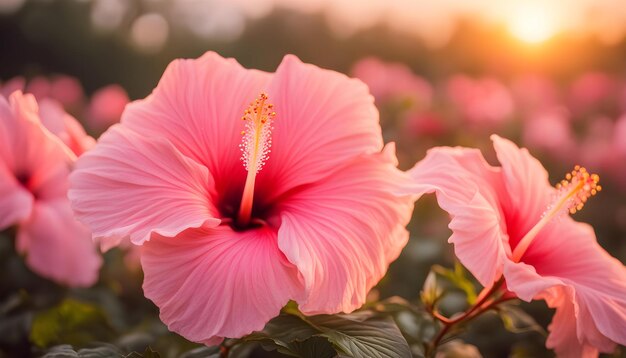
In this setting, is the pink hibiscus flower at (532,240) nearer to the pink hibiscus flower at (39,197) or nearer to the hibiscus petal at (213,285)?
the hibiscus petal at (213,285)

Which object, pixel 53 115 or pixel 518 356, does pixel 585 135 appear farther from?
pixel 53 115

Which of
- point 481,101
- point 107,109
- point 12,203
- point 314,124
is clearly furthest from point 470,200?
point 107,109

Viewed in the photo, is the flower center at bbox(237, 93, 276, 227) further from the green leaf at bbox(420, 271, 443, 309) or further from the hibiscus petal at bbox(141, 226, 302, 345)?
the green leaf at bbox(420, 271, 443, 309)

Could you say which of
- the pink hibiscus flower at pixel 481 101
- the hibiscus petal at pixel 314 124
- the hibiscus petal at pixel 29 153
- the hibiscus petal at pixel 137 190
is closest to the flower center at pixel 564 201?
the hibiscus petal at pixel 314 124

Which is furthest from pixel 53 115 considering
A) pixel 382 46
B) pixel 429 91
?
pixel 382 46

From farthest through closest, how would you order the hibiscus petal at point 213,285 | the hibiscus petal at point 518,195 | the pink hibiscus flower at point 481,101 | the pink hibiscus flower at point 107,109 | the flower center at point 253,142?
the pink hibiscus flower at point 107,109
the pink hibiscus flower at point 481,101
the hibiscus petal at point 518,195
the flower center at point 253,142
the hibiscus petal at point 213,285

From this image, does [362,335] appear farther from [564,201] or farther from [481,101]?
[481,101]
